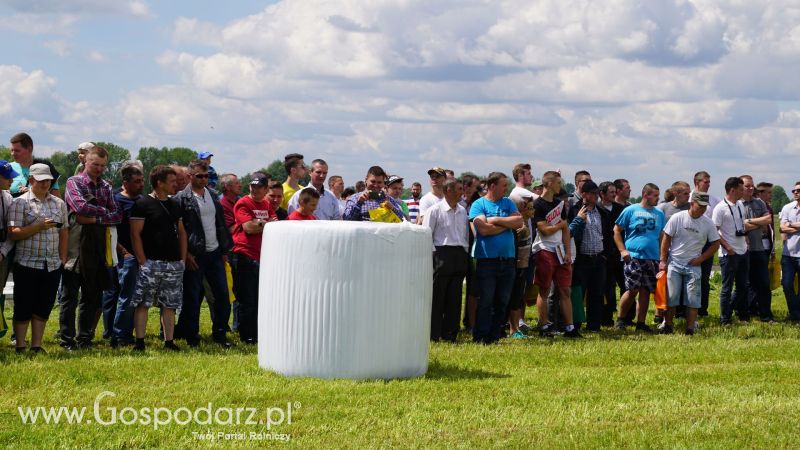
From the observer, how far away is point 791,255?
16.4 m

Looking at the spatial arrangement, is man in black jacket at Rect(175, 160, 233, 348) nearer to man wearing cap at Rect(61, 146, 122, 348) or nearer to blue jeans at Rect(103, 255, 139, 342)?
blue jeans at Rect(103, 255, 139, 342)

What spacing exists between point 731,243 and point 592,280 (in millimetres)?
2714

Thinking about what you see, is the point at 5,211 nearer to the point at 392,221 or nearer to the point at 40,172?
the point at 40,172

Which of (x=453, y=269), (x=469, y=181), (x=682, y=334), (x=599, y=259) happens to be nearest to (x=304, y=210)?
(x=453, y=269)

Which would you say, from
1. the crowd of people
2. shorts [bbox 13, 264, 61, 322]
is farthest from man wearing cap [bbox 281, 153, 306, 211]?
shorts [bbox 13, 264, 61, 322]

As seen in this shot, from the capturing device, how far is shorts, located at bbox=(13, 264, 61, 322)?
11.0m

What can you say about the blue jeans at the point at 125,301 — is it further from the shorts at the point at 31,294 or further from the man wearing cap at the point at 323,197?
the man wearing cap at the point at 323,197

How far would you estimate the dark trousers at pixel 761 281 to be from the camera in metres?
16.6

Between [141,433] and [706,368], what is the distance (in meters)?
6.11

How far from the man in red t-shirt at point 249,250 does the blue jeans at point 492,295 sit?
8.68ft

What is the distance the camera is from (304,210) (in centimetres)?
1256

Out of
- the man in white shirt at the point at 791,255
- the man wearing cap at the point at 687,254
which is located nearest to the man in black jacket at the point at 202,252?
the man wearing cap at the point at 687,254

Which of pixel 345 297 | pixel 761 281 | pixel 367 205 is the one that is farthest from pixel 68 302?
pixel 761 281

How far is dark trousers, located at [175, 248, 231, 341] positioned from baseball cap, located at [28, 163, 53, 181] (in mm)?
1971
